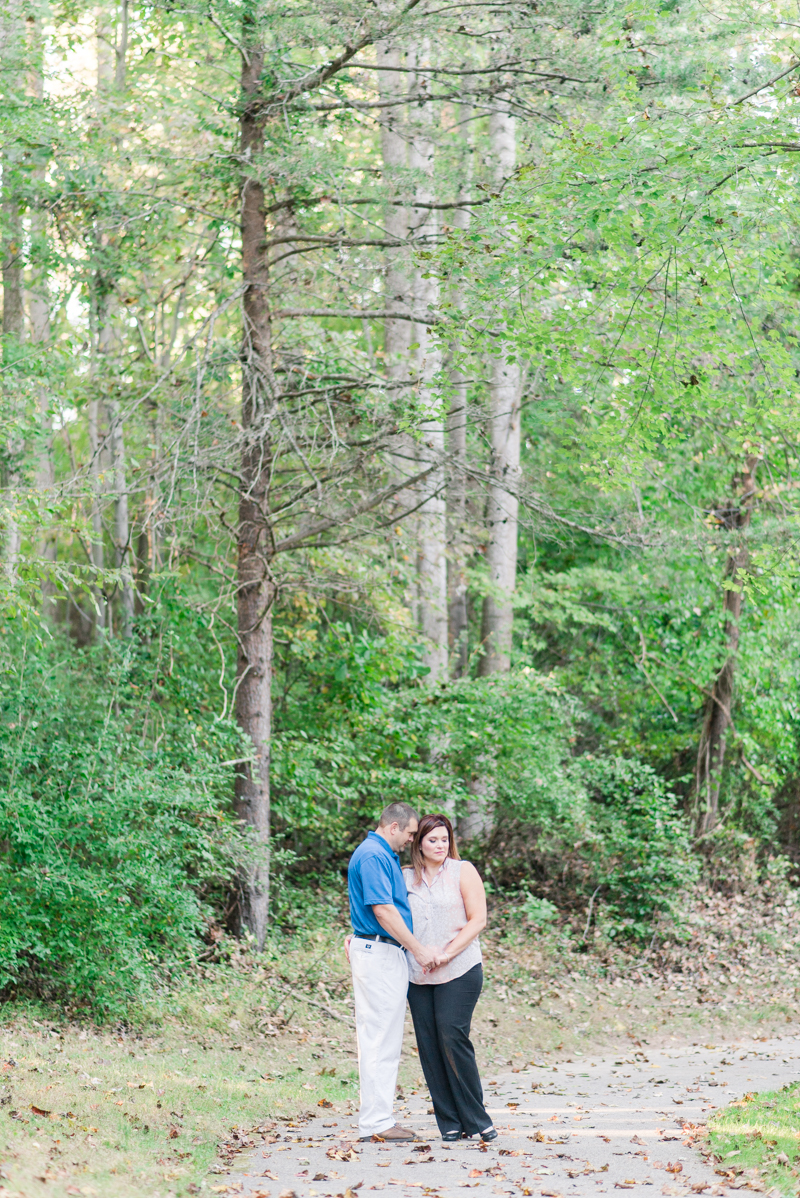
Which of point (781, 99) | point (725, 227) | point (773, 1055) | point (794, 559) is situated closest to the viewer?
point (781, 99)

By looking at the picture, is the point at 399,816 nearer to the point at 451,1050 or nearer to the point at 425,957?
the point at 425,957

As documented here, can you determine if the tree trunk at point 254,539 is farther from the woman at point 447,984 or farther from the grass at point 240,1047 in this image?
the woman at point 447,984

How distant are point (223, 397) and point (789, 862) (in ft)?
37.3

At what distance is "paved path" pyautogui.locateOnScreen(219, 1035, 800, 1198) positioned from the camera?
5.46 meters

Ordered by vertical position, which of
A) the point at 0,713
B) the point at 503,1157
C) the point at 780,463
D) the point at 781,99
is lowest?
the point at 503,1157

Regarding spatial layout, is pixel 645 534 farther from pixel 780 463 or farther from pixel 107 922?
pixel 107 922

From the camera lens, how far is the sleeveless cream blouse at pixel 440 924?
21.0 ft

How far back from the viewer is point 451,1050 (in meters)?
6.32

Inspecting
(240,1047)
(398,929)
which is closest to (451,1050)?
(398,929)

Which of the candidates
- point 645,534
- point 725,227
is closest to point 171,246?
point 645,534

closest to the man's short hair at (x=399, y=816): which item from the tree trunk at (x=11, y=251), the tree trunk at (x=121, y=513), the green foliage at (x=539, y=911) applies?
the tree trunk at (x=11, y=251)

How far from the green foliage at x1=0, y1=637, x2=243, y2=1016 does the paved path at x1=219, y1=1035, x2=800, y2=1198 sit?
2.78 meters

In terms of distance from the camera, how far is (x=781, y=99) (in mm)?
7777

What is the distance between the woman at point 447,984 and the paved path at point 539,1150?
183 mm
